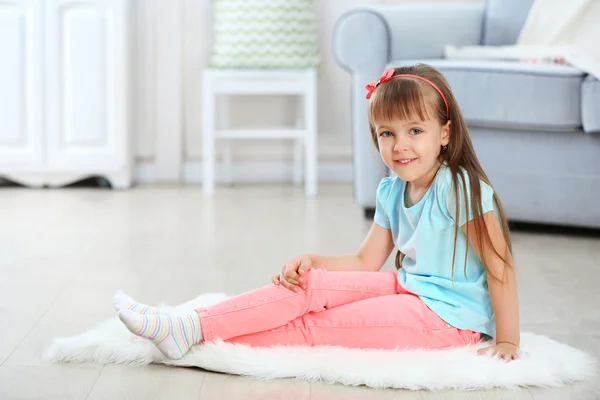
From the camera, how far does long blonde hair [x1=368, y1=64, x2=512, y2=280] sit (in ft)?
4.43

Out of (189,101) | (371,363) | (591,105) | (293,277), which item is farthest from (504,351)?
(189,101)

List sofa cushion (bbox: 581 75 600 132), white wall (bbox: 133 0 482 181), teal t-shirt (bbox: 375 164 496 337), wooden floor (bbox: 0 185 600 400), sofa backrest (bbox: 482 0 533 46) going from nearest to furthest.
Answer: wooden floor (bbox: 0 185 600 400) < teal t-shirt (bbox: 375 164 496 337) < sofa cushion (bbox: 581 75 600 132) < sofa backrest (bbox: 482 0 533 46) < white wall (bbox: 133 0 482 181)

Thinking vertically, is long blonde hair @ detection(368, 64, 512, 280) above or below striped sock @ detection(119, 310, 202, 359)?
above

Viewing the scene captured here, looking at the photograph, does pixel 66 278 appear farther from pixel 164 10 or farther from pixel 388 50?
pixel 164 10

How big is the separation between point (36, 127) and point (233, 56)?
2.70ft

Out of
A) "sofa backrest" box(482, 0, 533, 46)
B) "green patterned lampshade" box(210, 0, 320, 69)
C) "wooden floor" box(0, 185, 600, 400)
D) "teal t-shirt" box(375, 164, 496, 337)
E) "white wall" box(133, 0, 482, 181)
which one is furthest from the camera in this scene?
"white wall" box(133, 0, 482, 181)

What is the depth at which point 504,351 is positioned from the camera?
1343 millimetres

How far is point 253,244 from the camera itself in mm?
2398

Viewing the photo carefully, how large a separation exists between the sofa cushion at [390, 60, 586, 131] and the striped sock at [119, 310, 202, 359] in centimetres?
133

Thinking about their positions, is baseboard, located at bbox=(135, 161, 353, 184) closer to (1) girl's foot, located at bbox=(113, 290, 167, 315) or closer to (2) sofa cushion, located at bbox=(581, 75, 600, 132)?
(2) sofa cushion, located at bbox=(581, 75, 600, 132)

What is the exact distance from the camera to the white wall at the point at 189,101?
3.69 m

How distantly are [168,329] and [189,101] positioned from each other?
2504mm

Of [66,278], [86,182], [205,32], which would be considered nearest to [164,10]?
[205,32]

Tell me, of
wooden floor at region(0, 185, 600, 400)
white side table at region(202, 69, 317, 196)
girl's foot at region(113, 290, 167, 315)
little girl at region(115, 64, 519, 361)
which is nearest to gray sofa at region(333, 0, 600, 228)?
wooden floor at region(0, 185, 600, 400)
